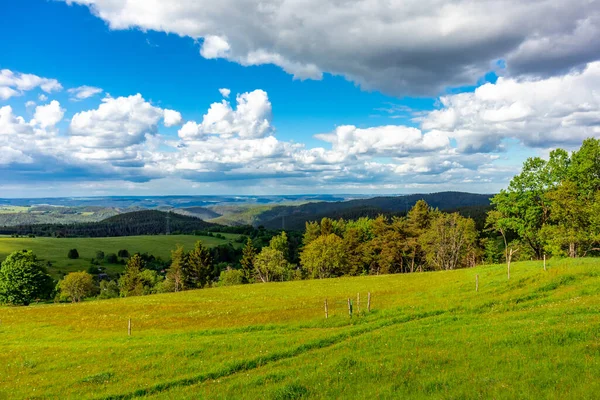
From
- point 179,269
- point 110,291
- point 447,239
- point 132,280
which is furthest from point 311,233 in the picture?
point 110,291

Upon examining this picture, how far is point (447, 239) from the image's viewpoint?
79188mm

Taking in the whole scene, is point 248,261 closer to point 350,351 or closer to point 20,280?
point 20,280

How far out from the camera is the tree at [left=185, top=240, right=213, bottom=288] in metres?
99.8

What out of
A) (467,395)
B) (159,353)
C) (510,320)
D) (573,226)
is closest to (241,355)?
(159,353)

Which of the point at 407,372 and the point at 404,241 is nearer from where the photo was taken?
the point at 407,372

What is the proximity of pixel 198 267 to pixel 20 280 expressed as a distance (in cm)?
4023

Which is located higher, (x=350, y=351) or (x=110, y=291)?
(x=350, y=351)

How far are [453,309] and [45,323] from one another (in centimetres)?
4252

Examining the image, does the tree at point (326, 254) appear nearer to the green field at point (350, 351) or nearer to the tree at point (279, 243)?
the tree at point (279, 243)

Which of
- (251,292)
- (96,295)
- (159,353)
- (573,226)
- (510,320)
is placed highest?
(573,226)

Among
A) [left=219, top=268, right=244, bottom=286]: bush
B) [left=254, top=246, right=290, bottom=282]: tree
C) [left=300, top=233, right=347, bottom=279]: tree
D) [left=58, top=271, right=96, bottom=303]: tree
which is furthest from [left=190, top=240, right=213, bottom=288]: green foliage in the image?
[left=58, top=271, right=96, bottom=303]: tree

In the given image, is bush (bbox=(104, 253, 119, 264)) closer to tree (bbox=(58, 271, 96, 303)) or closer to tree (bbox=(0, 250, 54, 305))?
tree (bbox=(58, 271, 96, 303))

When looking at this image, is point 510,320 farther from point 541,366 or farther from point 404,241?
point 404,241

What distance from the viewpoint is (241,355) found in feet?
64.8
